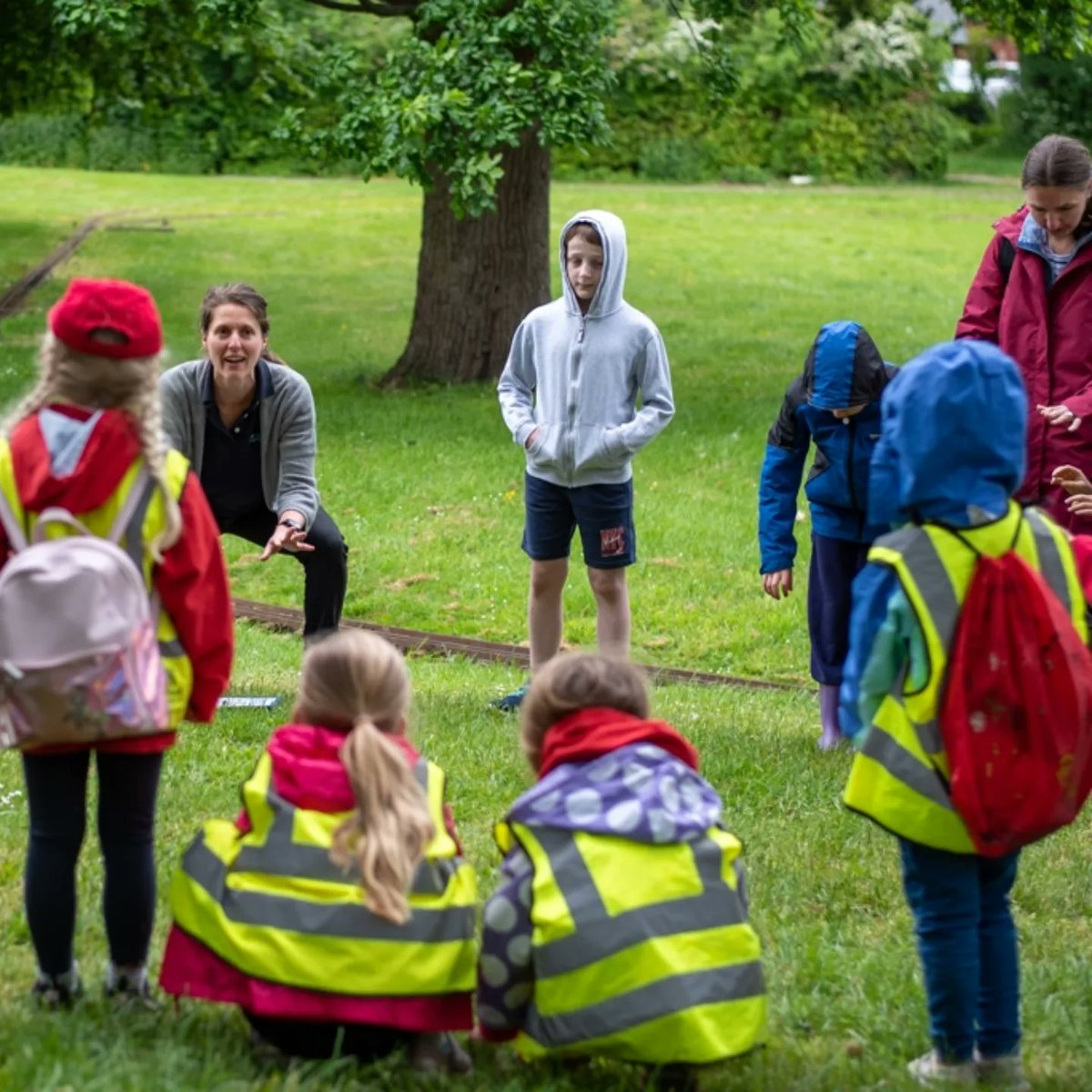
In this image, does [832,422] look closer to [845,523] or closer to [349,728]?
[845,523]

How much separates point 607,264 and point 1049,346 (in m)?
1.71

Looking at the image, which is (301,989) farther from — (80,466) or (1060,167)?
(1060,167)

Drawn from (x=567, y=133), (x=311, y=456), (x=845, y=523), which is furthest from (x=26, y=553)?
(x=567, y=133)

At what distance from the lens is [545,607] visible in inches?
304

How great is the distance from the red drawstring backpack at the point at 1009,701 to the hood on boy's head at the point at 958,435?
0.10 metres

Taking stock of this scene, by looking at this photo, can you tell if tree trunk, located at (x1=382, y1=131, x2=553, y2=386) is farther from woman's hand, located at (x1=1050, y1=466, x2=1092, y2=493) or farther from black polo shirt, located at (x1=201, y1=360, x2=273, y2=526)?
woman's hand, located at (x1=1050, y1=466, x2=1092, y2=493)

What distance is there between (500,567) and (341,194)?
22454 mm

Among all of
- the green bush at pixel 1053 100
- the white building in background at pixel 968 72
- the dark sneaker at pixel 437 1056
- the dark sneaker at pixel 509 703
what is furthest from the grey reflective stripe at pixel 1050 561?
the white building in background at pixel 968 72

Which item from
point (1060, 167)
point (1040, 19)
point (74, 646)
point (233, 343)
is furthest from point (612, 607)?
point (1040, 19)

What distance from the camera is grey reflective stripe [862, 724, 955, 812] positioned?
13.0 feet

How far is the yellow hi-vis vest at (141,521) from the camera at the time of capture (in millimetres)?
3990

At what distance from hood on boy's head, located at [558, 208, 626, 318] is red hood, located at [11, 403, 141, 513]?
330cm

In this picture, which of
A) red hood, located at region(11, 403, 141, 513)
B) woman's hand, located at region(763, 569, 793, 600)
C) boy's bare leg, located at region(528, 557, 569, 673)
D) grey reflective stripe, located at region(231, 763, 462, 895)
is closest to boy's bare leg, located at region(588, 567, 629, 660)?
boy's bare leg, located at region(528, 557, 569, 673)

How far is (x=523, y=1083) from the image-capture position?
4.01 m
